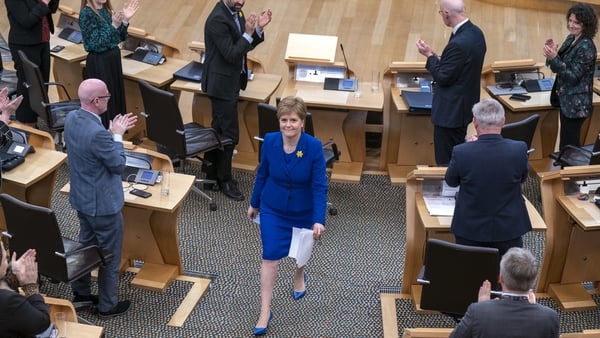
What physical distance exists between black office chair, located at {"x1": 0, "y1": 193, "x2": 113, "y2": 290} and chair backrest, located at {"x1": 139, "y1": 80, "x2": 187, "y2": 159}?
166 cm

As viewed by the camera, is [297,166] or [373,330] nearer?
[297,166]

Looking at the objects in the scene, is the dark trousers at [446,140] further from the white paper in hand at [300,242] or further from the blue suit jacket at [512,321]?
the blue suit jacket at [512,321]

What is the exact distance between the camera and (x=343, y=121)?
7.20 m

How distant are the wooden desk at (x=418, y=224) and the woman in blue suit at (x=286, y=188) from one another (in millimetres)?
628

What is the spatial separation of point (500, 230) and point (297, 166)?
3.65ft

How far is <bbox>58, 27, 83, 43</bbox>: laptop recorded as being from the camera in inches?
311

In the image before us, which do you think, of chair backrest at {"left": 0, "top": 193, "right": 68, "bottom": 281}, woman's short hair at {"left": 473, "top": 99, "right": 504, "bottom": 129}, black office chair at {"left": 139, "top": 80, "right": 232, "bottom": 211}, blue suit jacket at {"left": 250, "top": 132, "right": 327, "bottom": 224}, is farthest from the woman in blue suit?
black office chair at {"left": 139, "top": 80, "right": 232, "bottom": 211}

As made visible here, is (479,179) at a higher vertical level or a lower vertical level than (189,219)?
higher

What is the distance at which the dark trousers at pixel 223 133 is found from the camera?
6531 millimetres


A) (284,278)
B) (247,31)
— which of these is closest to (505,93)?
(247,31)

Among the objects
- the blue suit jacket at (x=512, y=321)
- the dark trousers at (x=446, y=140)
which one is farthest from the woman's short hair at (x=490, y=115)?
the dark trousers at (x=446, y=140)

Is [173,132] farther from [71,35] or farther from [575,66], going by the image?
[575,66]

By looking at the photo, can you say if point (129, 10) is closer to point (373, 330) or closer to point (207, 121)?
point (207, 121)

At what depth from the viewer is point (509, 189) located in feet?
15.0
